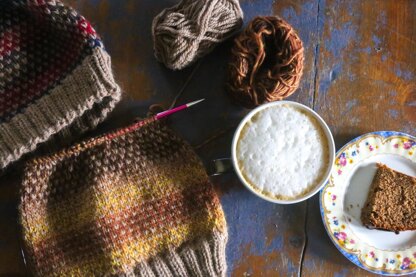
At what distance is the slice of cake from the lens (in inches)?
37.0

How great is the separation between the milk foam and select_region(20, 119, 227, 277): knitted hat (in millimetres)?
94

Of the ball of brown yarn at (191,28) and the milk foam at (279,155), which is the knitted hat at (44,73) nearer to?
the ball of brown yarn at (191,28)

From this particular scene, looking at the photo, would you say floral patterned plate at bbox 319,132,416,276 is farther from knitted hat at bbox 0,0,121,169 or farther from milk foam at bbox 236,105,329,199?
knitted hat at bbox 0,0,121,169

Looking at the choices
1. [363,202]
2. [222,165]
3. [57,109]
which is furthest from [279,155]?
[57,109]

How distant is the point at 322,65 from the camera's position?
3.20 ft

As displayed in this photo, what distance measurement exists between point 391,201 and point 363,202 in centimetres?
5

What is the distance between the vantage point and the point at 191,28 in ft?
2.79

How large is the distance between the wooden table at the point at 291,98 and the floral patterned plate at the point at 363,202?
29 mm

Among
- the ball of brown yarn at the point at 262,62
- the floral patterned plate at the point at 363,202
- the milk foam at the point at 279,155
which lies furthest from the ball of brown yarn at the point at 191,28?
the floral patterned plate at the point at 363,202

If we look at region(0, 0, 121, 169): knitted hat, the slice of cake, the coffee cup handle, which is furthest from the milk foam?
region(0, 0, 121, 169): knitted hat

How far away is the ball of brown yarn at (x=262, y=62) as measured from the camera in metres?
0.84

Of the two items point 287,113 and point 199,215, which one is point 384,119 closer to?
point 287,113

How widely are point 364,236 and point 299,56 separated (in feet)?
1.24

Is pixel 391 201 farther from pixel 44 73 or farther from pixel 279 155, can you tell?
pixel 44 73
